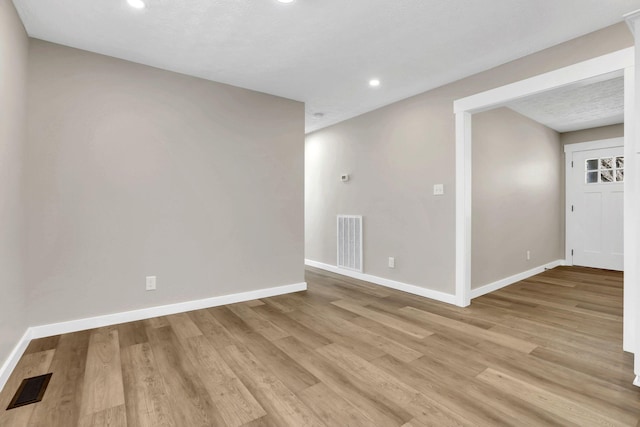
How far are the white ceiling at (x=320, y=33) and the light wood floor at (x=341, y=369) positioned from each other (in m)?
2.39

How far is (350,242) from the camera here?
182 inches

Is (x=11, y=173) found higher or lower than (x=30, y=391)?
higher

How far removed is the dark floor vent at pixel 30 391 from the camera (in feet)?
5.42

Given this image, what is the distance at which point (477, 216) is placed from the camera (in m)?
3.71

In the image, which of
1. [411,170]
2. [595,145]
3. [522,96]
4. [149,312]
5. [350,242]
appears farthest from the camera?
[595,145]

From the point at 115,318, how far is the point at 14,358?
0.76 metres

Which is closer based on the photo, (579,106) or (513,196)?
(579,106)

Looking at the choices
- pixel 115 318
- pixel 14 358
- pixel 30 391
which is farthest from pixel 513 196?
pixel 14 358

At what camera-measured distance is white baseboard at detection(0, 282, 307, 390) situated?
2043mm

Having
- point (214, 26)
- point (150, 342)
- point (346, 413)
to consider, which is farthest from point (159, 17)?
point (346, 413)

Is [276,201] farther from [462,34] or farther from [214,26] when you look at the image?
[462,34]

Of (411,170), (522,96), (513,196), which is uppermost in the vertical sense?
(522,96)

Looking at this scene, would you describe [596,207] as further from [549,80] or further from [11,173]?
[11,173]

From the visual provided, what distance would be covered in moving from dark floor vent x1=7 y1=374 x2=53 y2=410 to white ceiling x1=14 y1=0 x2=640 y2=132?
2419 mm
